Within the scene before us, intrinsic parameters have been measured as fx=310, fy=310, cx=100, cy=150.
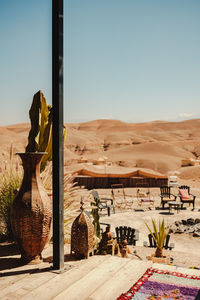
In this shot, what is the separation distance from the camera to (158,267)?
303 centimetres

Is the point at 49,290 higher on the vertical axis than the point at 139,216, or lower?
higher

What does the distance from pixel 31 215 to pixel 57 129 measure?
0.89 m

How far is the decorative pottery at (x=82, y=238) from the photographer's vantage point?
131 inches

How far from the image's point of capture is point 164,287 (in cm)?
258

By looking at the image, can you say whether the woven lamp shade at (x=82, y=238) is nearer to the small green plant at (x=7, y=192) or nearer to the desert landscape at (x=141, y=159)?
the desert landscape at (x=141, y=159)

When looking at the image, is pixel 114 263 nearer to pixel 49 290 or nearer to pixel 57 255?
pixel 57 255

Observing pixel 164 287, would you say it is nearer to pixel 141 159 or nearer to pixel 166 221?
pixel 166 221

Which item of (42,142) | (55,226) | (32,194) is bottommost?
(55,226)

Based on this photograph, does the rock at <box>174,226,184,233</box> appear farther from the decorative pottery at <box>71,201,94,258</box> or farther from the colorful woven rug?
the colorful woven rug

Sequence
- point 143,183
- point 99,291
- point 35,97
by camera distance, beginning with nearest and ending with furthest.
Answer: point 99,291 < point 35,97 < point 143,183

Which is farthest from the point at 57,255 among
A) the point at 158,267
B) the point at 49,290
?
the point at 158,267

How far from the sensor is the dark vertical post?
2.91m

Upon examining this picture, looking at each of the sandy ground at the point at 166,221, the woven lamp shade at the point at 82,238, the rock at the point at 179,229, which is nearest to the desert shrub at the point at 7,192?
the woven lamp shade at the point at 82,238

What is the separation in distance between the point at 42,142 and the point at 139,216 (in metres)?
6.71
